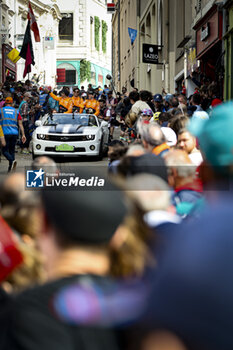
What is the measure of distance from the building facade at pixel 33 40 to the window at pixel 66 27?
27.8 feet

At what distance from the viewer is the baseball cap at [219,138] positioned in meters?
2.36

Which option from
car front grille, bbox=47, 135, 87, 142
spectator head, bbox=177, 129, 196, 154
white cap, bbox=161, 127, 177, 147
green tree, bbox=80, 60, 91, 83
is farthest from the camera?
green tree, bbox=80, 60, 91, 83

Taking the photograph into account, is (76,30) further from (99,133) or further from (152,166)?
(152,166)

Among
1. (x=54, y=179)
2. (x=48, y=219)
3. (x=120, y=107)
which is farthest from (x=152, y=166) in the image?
(x=120, y=107)

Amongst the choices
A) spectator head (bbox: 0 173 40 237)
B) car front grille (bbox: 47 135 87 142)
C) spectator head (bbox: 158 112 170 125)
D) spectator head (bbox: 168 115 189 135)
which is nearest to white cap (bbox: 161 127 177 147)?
spectator head (bbox: 168 115 189 135)

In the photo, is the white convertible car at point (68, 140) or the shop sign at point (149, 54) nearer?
the white convertible car at point (68, 140)

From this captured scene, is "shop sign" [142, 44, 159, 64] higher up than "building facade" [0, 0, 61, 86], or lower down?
lower down

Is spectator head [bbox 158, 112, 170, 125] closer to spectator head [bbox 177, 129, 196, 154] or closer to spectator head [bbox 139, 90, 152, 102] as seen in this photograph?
spectator head [bbox 139, 90, 152, 102]

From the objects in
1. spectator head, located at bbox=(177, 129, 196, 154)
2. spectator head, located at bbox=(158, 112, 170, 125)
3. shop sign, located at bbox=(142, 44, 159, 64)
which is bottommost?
spectator head, located at bbox=(177, 129, 196, 154)

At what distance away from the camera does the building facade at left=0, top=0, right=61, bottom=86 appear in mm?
40919

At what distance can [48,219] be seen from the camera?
191 centimetres

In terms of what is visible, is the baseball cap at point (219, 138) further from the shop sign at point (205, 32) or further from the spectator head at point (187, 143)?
the shop sign at point (205, 32)

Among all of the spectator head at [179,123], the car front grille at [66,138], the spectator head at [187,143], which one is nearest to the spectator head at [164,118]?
the spectator head at [179,123]

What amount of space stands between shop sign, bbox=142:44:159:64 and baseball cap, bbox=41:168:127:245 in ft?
79.0
